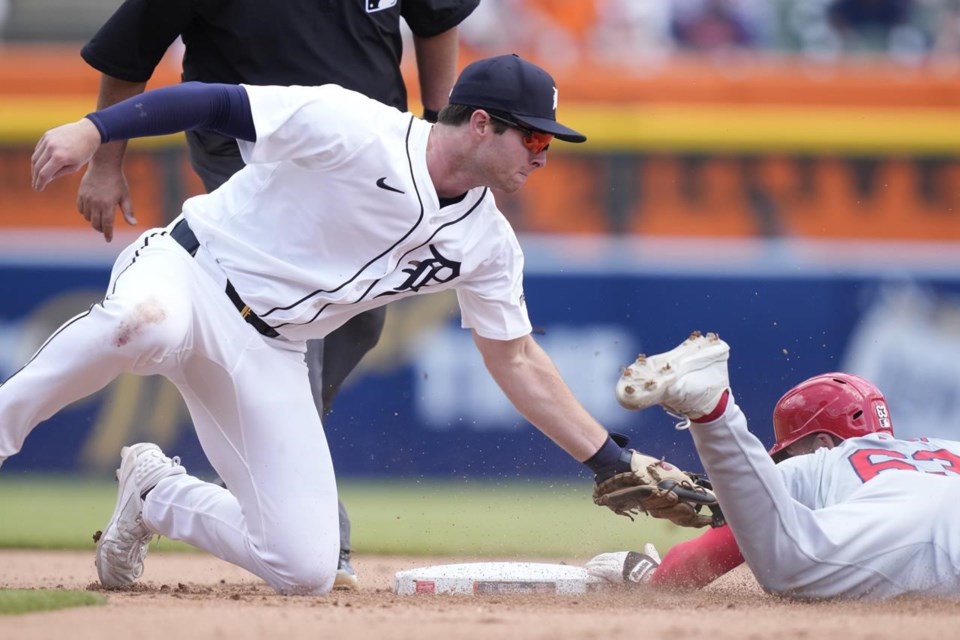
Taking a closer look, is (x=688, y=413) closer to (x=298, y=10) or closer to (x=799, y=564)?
(x=799, y=564)

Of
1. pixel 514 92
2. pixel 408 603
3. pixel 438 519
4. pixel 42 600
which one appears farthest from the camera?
pixel 438 519

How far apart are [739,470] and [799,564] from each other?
30cm

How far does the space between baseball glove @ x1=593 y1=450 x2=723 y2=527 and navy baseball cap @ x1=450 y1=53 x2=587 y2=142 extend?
0.88 meters

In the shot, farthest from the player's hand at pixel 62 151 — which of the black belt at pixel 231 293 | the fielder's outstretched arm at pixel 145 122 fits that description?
the black belt at pixel 231 293

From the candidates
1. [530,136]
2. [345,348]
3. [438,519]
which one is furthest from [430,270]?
[438,519]

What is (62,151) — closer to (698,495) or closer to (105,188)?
(105,188)

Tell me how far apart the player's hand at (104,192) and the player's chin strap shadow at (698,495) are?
5.31 ft

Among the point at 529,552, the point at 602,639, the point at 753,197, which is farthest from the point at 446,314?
the point at 602,639

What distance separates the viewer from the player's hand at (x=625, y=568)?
374 cm

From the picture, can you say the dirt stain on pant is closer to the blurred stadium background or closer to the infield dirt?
the infield dirt

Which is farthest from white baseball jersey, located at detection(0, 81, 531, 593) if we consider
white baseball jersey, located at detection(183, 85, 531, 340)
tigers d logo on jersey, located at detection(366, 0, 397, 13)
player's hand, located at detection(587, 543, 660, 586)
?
player's hand, located at detection(587, 543, 660, 586)

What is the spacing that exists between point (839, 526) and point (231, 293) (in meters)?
1.59

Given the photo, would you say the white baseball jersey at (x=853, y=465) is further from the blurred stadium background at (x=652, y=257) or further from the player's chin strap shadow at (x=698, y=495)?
the blurred stadium background at (x=652, y=257)

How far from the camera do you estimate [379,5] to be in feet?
12.6
